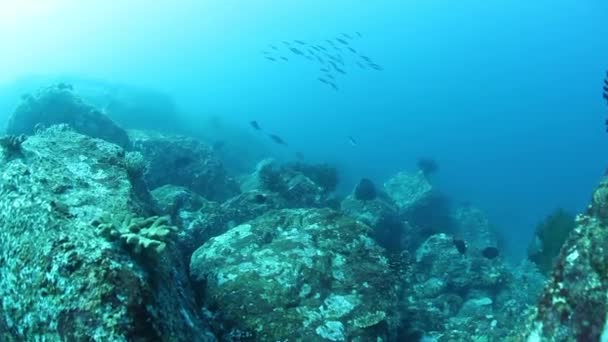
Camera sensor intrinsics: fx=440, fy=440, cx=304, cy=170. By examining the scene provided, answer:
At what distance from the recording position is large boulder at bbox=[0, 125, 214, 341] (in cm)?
376

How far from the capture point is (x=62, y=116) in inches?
822

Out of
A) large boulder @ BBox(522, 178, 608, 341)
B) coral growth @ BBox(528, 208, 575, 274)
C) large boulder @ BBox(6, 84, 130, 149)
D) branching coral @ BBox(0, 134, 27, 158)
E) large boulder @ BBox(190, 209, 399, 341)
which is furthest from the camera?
large boulder @ BBox(6, 84, 130, 149)

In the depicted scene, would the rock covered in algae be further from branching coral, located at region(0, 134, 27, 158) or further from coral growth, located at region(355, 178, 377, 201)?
branching coral, located at region(0, 134, 27, 158)

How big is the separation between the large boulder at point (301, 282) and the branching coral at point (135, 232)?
2084 millimetres

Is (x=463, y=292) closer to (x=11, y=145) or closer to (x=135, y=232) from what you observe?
(x=135, y=232)

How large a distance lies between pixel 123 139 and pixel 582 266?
2021 cm

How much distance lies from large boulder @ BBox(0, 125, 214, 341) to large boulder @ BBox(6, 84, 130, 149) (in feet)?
51.0

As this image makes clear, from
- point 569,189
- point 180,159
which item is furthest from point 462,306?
point 569,189

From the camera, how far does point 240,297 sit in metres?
6.38

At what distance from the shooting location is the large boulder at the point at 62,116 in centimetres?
2041

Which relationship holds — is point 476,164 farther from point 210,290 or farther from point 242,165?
point 210,290

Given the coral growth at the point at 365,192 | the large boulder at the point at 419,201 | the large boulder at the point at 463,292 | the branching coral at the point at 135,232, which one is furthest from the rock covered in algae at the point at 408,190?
the branching coral at the point at 135,232

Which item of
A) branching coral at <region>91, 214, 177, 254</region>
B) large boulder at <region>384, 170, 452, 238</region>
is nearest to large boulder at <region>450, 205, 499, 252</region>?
large boulder at <region>384, 170, 452, 238</region>

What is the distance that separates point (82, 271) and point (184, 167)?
14.6 metres
